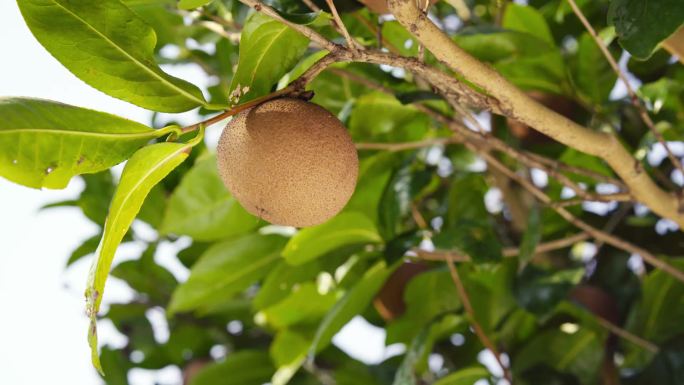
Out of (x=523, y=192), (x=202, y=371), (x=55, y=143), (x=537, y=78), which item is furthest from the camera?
(x=202, y=371)

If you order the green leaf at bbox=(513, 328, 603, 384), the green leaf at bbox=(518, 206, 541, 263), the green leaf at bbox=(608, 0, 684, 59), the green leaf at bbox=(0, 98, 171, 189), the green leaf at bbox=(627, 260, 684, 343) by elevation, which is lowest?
the green leaf at bbox=(513, 328, 603, 384)

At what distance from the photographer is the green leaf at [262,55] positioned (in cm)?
88

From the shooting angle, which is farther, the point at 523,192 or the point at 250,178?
the point at 523,192

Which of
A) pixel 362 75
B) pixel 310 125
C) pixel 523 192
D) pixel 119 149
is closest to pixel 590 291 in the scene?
pixel 523 192

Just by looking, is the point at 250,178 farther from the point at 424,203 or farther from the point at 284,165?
the point at 424,203

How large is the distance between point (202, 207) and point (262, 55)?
552 mm

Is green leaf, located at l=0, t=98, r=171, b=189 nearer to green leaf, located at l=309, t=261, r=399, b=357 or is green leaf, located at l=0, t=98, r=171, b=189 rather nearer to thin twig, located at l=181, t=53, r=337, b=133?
thin twig, located at l=181, t=53, r=337, b=133

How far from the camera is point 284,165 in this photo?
2.71ft

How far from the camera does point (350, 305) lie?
145 centimetres

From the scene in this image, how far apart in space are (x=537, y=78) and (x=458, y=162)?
354 mm

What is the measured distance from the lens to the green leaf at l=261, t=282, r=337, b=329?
1729 mm

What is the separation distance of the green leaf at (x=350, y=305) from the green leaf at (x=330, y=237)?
0.06 meters

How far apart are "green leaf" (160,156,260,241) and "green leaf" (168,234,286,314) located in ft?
0.45

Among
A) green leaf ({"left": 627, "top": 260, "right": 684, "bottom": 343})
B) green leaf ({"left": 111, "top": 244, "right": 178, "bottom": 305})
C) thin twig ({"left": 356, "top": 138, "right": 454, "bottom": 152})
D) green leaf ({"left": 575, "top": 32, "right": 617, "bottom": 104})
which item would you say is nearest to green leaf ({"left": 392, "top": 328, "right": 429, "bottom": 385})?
thin twig ({"left": 356, "top": 138, "right": 454, "bottom": 152})
